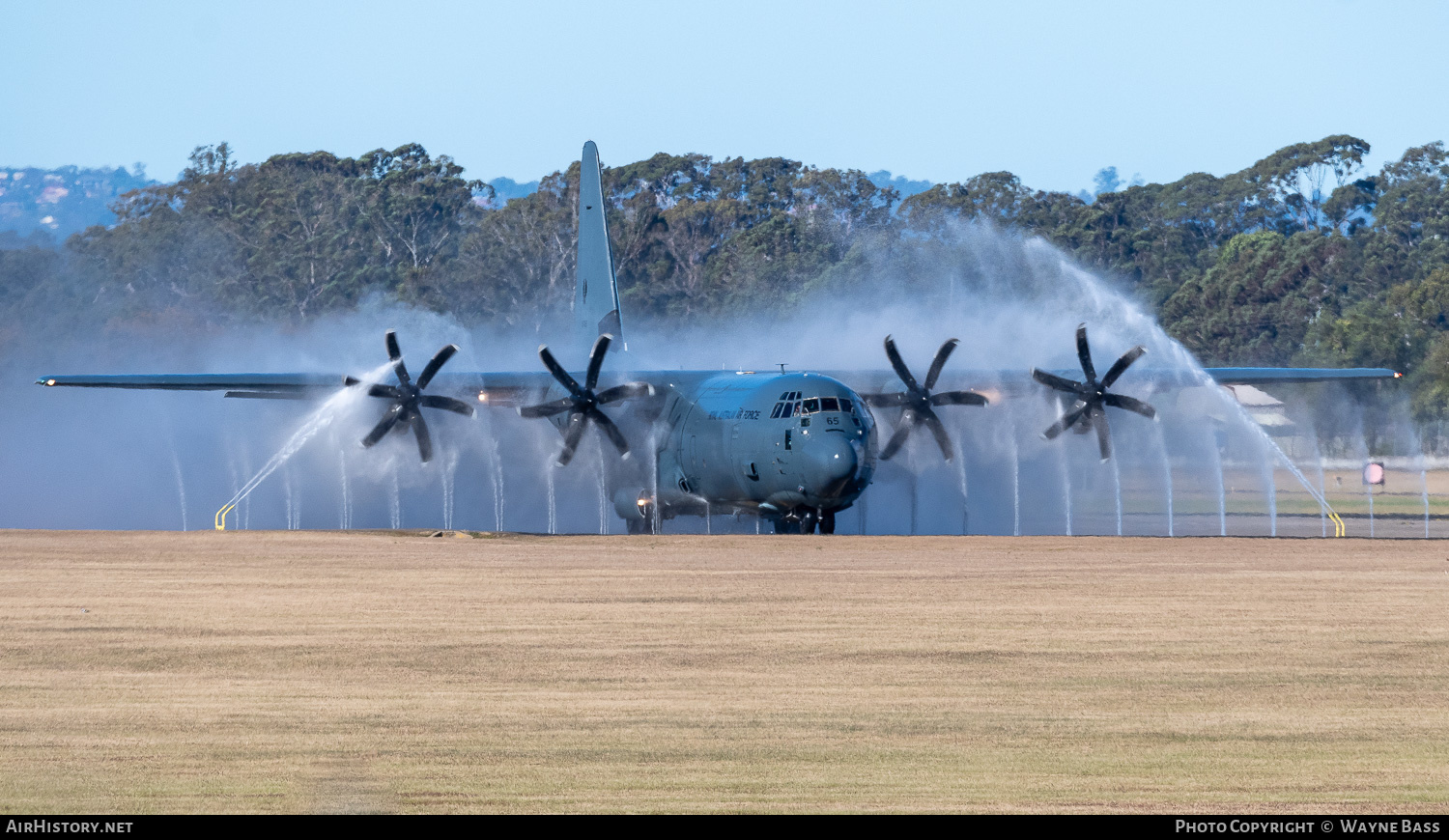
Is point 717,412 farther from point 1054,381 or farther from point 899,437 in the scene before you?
point 1054,381

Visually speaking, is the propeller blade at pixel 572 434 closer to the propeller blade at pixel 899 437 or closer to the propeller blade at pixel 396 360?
the propeller blade at pixel 396 360

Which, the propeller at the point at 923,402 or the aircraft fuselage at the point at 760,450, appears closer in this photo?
the aircraft fuselage at the point at 760,450

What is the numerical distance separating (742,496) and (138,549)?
1192cm

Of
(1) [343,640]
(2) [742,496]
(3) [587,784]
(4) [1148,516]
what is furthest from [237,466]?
(3) [587,784]

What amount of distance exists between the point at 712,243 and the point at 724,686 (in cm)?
9045

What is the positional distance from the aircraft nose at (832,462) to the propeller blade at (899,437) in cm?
700

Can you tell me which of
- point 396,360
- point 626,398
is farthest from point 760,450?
point 396,360

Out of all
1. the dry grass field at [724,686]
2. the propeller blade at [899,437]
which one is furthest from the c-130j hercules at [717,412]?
the dry grass field at [724,686]

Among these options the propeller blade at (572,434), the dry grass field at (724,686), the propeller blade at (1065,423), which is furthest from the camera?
the propeller blade at (1065,423)

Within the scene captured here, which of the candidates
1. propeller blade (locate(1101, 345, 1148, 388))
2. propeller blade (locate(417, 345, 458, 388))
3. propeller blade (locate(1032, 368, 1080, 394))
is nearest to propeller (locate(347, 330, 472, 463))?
propeller blade (locate(417, 345, 458, 388))

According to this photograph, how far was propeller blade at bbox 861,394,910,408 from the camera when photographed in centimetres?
3884

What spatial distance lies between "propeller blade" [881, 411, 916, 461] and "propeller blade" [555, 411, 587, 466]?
23.2 ft

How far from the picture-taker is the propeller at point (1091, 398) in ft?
127

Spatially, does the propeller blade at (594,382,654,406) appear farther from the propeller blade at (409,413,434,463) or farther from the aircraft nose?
the aircraft nose
